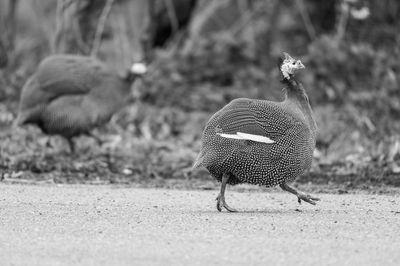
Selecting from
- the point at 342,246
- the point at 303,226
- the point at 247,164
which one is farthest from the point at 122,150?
the point at 342,246

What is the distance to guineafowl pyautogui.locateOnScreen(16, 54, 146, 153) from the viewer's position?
34.1 feet

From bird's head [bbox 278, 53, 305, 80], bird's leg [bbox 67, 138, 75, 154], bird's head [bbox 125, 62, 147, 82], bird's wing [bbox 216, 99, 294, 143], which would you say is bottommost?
bird's leg [bbox 67, 138, 75, 154]

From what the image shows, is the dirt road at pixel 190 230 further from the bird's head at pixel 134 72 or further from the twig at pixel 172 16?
the twig at pixel 172 16

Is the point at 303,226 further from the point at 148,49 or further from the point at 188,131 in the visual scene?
the point at 148,49

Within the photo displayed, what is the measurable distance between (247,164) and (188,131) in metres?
6.29

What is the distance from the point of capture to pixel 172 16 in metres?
14.4

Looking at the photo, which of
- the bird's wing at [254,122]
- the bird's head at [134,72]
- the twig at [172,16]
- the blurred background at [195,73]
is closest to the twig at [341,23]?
the blurred background at [195,73]

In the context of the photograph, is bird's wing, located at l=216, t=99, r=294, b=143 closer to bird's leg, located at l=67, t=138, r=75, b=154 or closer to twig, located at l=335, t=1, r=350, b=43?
bird's leg, located at l=67, t=138, r=75, b=154

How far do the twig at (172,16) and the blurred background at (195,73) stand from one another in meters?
0.03

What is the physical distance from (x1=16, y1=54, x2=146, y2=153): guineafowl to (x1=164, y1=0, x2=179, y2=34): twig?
3.51 metres

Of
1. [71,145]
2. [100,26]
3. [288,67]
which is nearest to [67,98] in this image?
[71,145]

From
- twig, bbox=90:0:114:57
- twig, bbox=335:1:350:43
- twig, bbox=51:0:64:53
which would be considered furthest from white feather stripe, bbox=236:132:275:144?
twig, bbox=335:1:350:43

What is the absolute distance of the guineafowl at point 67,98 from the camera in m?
10.4

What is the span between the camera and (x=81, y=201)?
23.1 ft
